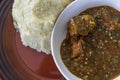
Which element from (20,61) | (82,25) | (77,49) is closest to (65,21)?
(82,25)

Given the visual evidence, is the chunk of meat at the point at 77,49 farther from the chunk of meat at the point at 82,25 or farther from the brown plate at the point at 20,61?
the brown plate at the point at 20,61

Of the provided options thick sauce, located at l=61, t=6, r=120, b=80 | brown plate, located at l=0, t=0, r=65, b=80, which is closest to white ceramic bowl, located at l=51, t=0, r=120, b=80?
thick sauce, located at l=61, t=6, r=120, b=80

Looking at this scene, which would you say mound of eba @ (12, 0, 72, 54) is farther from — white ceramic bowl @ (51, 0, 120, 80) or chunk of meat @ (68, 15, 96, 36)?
chunk of meat @ (68, 15, 96, 36)

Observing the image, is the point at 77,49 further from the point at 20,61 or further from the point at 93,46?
the point at 20,61

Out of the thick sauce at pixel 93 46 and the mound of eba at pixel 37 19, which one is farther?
the mound of eba at pixel 37 19

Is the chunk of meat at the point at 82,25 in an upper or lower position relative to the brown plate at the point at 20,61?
upper

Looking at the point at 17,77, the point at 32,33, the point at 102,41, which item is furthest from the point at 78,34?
the point at 17,77

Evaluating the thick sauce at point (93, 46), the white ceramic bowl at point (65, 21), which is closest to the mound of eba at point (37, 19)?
the white ceramic bowl at point (65, 21)
